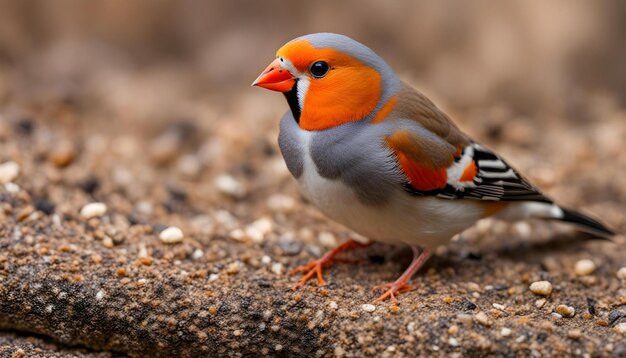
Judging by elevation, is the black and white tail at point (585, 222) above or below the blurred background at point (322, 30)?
below

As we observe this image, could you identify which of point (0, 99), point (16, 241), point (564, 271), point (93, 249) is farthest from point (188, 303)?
point (0, 99)

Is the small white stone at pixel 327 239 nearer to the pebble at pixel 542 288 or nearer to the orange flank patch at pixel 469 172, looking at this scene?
the orange flank patch at pixel 469 172

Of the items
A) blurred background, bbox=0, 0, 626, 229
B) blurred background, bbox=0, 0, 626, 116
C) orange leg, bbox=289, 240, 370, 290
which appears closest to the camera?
orange leg, bbox=289, 240, 370, 290

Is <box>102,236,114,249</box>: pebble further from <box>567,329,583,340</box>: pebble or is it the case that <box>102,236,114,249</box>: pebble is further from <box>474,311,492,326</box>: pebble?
<box>567,329,583,340</box>: pebble

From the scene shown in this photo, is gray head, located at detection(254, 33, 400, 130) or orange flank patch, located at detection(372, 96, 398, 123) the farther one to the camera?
orange flank patch, located at detection(372, 96, 398, 123)

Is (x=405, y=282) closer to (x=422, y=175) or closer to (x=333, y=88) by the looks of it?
(x=422, y=175)

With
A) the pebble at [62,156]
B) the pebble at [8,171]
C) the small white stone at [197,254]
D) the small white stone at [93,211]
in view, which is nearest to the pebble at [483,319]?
the small white stone at [197,254]

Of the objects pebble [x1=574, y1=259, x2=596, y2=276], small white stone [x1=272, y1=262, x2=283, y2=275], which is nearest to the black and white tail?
pebble [x1=574, y1=259, x2=596, y2=276]
